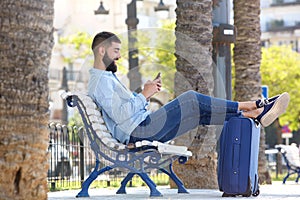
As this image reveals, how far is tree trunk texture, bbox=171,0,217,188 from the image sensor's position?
1112cm

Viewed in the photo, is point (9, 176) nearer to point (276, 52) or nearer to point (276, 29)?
point (276, 52)

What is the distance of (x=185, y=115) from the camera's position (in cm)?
881

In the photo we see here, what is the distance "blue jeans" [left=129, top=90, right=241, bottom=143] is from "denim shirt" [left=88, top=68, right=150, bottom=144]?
0.30 feet

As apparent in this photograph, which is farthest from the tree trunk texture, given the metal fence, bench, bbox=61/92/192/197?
the metal fence

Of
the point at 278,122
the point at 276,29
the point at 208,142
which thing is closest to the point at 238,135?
the point at 208,142

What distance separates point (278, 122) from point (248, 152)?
34367mm

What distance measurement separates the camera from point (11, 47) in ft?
19.8

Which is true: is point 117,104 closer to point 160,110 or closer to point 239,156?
point 160,110

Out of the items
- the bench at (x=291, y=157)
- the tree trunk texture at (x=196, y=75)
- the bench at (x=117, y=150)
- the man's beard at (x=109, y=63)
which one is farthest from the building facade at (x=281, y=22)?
the bench at (x=117, y=150)

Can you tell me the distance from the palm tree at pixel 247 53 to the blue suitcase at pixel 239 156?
6.31 m

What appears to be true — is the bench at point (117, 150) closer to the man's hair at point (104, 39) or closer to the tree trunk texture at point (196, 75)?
the man's hair at point (104, 39)

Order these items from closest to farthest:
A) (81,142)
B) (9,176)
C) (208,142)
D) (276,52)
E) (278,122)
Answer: (9,176) → (208,142) → (81,142) → (278,122) → (276,52)

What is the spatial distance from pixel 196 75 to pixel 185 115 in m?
2.36

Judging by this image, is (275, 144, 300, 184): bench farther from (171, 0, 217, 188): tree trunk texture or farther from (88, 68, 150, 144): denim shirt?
(88, 68, 150, 144): denim shirt
